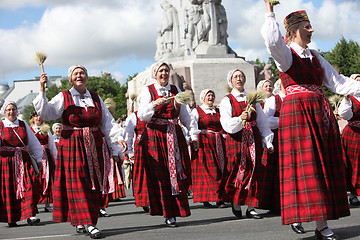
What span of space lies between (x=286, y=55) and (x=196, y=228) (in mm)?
2810

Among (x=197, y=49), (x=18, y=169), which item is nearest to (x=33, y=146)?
(x=18, y=169)

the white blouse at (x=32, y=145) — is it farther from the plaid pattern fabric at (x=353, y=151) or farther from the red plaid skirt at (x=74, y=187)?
the plaid pattern fabric at (x=353, y=151)

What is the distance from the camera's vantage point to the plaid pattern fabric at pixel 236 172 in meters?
8.24

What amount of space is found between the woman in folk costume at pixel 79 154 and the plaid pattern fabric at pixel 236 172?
1855 mm

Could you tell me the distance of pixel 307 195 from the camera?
214 inches

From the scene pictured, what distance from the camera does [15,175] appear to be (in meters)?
9.91

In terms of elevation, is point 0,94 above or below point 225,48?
above

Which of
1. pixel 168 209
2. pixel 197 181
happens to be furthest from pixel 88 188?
pixel 197 181

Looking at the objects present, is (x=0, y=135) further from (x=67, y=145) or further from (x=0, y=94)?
(x=0, y=94)

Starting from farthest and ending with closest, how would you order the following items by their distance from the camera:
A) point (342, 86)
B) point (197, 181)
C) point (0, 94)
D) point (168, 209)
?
1. point (0, 94)
2. point (197, 181)
3. point (168, 209)
4. point (342, 86)

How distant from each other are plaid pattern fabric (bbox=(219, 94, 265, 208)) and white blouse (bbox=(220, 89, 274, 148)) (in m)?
0.06

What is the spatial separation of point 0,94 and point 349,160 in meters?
117

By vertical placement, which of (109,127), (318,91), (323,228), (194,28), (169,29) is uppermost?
(169,29)

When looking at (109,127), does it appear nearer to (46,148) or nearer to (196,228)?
(196,228)
